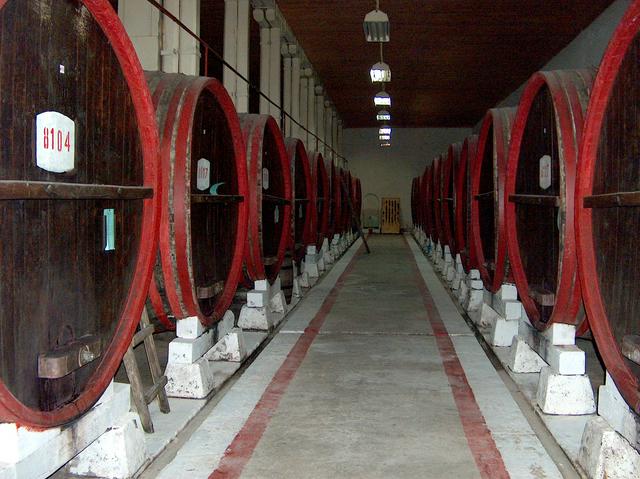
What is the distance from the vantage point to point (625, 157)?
2.49 metres

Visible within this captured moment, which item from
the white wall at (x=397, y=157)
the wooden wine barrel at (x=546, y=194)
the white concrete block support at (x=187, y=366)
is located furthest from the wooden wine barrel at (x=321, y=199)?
the white wall at (x=397, y=157)

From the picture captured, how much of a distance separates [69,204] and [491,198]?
152 inches

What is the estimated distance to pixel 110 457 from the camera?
2.76m

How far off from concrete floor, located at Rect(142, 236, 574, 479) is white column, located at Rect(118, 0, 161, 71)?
3.62 m

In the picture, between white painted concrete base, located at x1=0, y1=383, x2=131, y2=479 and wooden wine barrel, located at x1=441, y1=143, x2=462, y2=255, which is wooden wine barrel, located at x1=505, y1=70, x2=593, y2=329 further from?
wooden wine barrel, located at x1=441, y1=143, x2=462, y2=255

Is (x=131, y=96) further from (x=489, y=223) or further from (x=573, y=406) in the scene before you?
(x=489, y=223)

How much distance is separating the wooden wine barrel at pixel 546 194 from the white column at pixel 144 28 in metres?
4.86

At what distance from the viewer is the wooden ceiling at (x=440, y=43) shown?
44.4ft

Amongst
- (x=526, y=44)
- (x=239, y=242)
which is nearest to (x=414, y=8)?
(x=526, y=44)

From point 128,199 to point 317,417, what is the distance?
1722 mm

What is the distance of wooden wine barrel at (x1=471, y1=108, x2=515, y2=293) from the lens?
4742 mm

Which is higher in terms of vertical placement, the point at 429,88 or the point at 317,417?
the point at 429,88

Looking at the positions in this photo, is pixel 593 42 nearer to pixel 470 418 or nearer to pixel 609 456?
pixel 470 418

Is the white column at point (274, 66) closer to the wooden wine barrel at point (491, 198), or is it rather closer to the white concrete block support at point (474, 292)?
the white concrete block support at point (474, 292)
